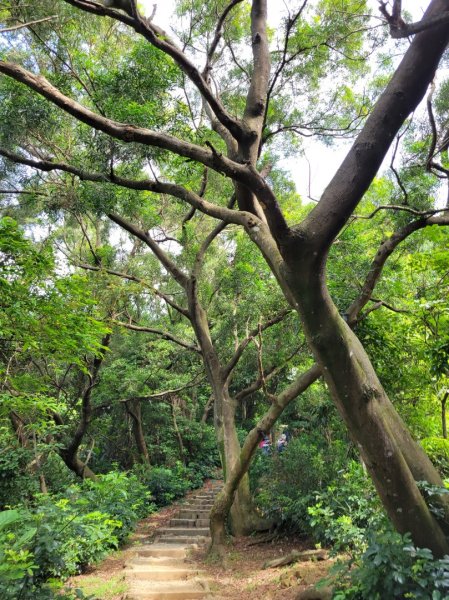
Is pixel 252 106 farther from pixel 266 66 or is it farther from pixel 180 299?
pixel 180 299

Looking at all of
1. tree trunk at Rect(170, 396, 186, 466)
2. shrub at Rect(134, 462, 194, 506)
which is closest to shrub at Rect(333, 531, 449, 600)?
shrub at Rect(134, 462, 194, 506)

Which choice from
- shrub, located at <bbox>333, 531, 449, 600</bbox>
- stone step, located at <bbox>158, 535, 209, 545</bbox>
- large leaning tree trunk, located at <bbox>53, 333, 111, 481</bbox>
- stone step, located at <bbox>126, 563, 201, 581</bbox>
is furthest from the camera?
large leaning tree trunk, located at <bbox>53, 333, 111, 481</bbox>

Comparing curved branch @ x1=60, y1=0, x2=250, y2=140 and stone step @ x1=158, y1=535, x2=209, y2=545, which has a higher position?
curved branch @ x1=60, y1=0, x2=250, y2=140

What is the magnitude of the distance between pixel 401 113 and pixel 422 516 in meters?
2.88

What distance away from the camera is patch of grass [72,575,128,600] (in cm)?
494

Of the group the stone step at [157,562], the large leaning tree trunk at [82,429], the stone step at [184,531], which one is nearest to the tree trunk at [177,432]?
the large leaning tree trunk at [82,429]

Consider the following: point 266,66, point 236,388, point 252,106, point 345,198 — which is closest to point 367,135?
point 345,198

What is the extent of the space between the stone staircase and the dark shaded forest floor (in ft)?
0.52

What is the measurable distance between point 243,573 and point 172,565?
115 cm

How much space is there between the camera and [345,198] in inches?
115

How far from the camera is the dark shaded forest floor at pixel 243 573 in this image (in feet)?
16.0

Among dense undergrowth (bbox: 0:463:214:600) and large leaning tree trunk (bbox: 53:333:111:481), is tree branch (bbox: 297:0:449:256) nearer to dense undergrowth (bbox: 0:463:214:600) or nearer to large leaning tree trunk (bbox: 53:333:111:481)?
dense undergrowth (bbox: 0:463:214:600)

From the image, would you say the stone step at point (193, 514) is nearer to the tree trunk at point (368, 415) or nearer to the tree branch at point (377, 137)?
the tree trunk at point (368, 415)

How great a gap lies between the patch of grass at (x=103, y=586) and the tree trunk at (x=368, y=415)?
3834 millimetres
